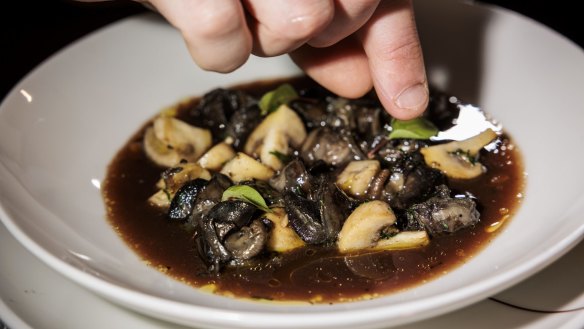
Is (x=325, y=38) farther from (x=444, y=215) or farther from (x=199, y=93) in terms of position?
(x=199, y=93)

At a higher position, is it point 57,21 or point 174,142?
point 174,142

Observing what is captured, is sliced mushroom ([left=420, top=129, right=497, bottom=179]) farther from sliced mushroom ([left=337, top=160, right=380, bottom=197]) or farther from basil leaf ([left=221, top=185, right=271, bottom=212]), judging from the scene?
basil leaf ([left=221, top=185, right=271, bottom=212])

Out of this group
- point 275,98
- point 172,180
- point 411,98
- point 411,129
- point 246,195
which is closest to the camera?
point 246,195

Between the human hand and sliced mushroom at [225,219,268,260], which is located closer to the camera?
the human hand

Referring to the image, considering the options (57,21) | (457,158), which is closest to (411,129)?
(457,158)

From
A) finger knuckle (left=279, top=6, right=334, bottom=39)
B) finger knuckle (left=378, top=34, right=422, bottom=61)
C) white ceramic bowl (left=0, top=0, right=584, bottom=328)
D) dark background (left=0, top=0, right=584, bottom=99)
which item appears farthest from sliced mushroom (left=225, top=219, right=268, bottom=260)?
dark background (left=0, top=0, right=584, bottom=99)

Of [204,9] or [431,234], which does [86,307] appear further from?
[431,234]
